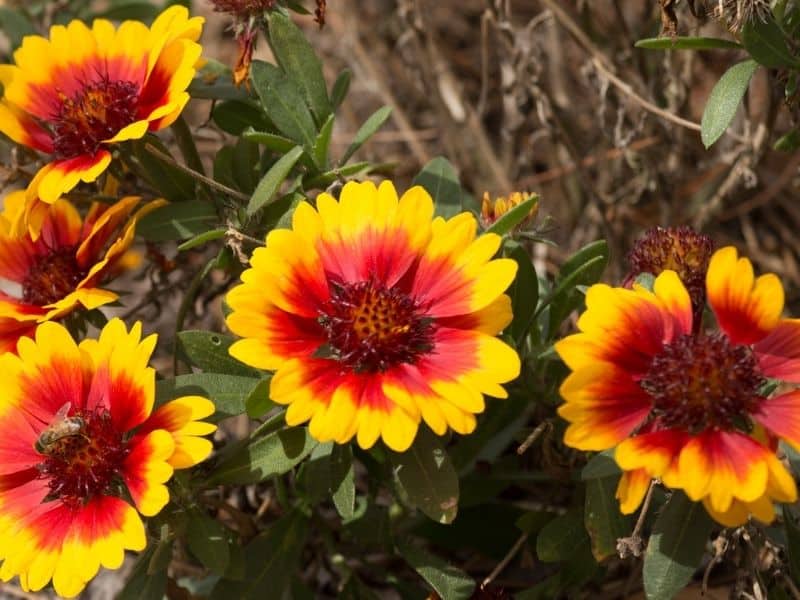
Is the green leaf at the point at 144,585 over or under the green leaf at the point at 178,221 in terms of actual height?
under

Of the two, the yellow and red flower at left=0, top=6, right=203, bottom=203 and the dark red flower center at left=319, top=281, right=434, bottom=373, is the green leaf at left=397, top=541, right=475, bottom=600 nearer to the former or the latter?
the dark red flower center at left=319, top=281, right=434, bottom=373


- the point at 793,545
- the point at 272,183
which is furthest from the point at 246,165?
the point at 793,545

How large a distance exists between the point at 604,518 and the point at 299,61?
3.36 ft

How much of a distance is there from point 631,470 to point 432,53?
74.9 inches

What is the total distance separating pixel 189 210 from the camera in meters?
2.05

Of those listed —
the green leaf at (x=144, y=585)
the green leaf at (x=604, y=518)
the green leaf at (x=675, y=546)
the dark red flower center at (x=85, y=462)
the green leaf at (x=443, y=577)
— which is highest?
the dark red flower center at (x=85, y=462)

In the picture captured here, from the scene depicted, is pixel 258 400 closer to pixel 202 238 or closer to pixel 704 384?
pixel 202 238

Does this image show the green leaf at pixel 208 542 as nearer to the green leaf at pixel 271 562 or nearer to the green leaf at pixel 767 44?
the green leaf at pixel 271 562

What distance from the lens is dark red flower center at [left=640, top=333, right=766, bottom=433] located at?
61.0 inches

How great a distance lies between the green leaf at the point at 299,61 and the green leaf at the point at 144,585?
0.90m

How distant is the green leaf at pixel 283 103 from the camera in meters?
2.05

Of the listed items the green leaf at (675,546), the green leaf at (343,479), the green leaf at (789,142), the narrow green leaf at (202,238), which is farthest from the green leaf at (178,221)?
the green leaf at (789,142)

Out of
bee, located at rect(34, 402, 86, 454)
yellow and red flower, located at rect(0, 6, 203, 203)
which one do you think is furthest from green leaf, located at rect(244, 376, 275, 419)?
yellow and red flower, located at rect(0, 6, 203, 203)

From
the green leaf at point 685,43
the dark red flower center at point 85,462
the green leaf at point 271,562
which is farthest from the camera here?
the green leaf at point 271,562
